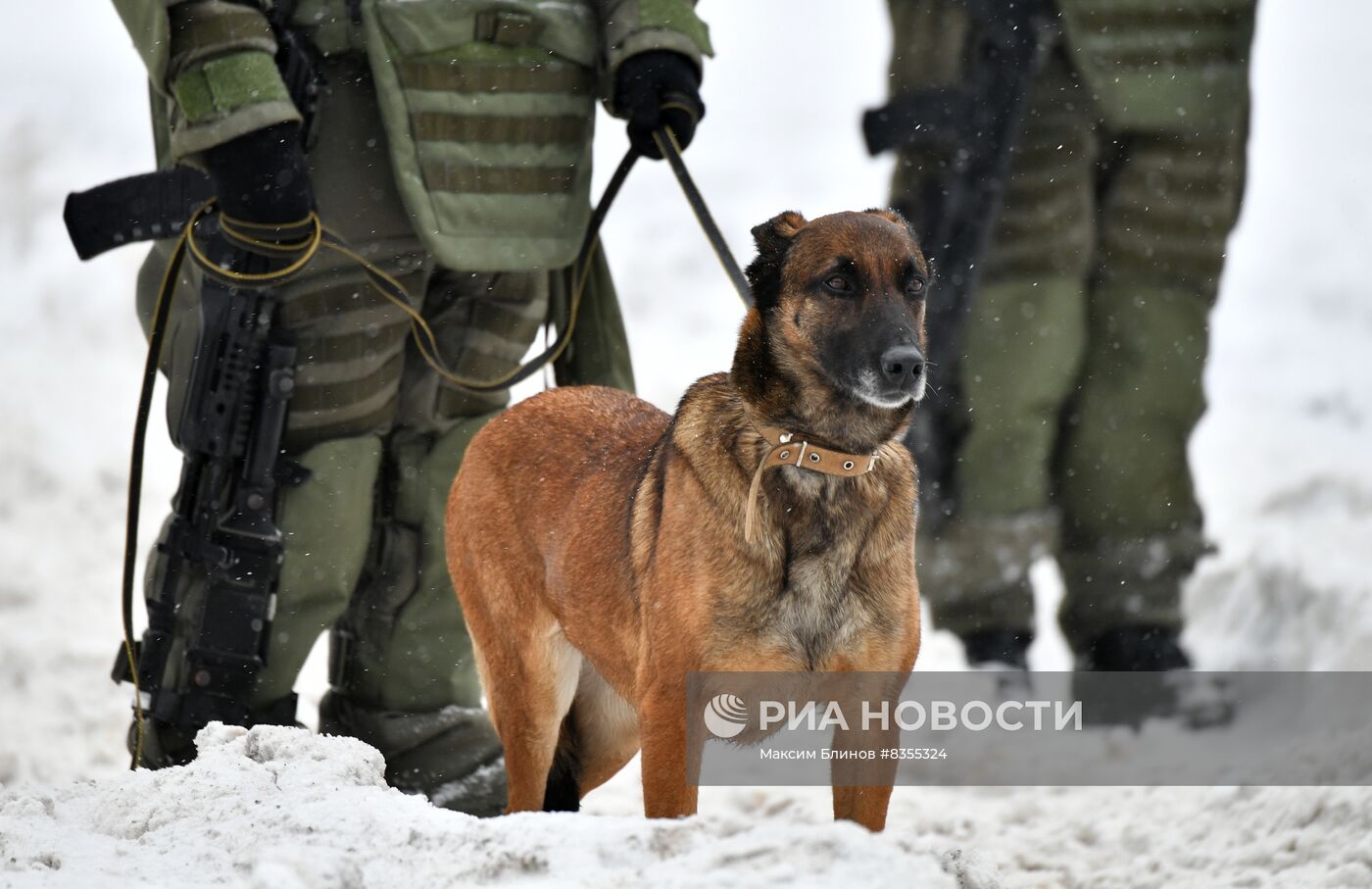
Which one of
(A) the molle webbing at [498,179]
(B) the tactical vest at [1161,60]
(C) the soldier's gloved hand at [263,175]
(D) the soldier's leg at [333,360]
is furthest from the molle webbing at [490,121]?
(B) the tactical vest at [1161,60]

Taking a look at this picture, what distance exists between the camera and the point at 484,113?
12.1 feet

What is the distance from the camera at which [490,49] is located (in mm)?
3689

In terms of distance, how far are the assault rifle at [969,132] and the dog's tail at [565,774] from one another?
2.10 meters

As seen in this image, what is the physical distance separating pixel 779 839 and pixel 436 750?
1930 mm

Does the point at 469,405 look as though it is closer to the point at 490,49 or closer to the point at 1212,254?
the point at 490,49

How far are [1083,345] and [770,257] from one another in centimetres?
259

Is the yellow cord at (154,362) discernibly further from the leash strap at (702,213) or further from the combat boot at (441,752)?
the leash strap at (702,213)

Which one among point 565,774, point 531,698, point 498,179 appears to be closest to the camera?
point 531,698

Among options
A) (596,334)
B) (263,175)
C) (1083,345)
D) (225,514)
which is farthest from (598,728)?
(1083,345)

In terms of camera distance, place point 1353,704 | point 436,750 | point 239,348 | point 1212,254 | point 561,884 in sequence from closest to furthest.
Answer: point 561,884 < point 239,348 < point 436,750 < point 1353,704 < point 1212,254

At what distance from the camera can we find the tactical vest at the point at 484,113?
357cm

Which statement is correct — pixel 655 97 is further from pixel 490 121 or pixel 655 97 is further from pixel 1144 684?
pixel 1144 684

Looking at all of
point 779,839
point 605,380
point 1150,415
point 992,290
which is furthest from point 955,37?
point 779,839

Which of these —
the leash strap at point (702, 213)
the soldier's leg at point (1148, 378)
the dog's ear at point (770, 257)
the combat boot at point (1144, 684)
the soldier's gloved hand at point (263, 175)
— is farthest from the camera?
the soldier's leg at point (1148, 378)
